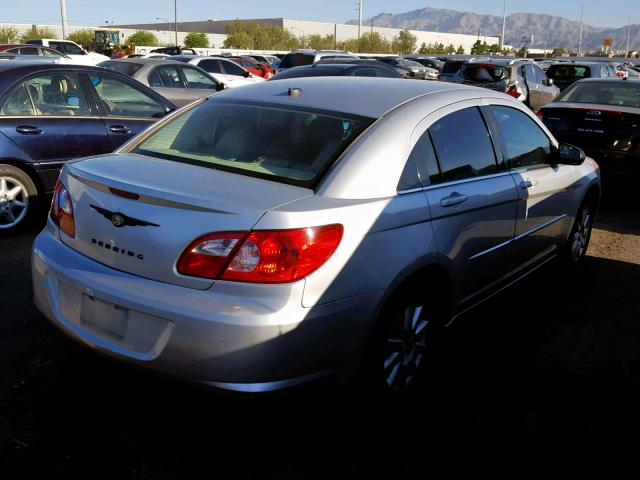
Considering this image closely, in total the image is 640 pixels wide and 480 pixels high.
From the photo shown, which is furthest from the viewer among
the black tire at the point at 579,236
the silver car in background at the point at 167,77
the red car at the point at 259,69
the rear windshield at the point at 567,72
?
the red car at the point at 259,69

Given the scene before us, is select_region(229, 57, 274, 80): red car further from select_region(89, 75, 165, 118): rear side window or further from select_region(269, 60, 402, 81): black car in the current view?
select_region(89, 75, 165, 118): rear side window

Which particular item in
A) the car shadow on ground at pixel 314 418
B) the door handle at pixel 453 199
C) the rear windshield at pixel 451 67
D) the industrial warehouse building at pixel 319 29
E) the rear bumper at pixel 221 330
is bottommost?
the car shadow on ground at pixel 314 418

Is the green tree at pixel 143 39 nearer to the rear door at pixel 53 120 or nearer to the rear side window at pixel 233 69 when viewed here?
the rear side window at pixel 233 69

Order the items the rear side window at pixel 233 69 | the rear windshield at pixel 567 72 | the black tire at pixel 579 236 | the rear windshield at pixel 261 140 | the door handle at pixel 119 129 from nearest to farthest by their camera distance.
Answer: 1. the rear windshield at pixel 261 140
2. the black tire at pixel 579 236
3. the door handle at pixel 119 129
4. the rear side window at pixel 233 69
5. the rear windshield at pixel 567 72

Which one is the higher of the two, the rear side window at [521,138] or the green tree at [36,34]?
the green tree at [36,34]

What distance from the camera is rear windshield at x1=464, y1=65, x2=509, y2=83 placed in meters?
15.7

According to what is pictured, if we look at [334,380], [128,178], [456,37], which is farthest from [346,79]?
[456,37]

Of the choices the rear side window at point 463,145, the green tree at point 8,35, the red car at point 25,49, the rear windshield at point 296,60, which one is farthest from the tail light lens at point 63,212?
the green tree at point 8,35

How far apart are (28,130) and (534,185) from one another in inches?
175

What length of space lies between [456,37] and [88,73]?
115 m

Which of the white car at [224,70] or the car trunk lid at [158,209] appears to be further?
the white car at [224,70]

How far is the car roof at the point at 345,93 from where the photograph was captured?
359cm

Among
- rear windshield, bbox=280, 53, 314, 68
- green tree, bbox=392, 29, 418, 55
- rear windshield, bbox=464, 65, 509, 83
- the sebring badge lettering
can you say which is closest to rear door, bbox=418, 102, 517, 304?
the sebring badge lettering

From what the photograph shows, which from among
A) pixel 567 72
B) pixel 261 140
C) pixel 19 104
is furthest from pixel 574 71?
pixel 261 140
